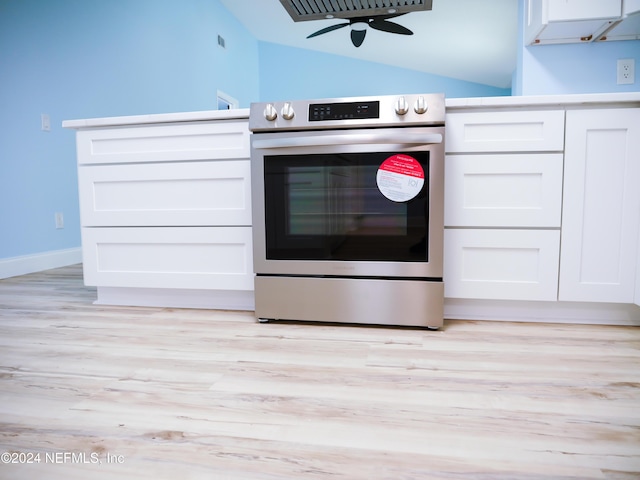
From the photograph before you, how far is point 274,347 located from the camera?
1.41m

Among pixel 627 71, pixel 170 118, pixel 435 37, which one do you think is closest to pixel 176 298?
pixel 170 118

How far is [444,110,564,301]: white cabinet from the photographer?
1.57m

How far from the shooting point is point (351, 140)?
1.55 meters

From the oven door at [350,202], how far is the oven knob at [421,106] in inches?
2.5

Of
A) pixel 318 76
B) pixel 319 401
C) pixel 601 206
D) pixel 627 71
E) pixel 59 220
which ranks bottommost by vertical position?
pixel 319 401

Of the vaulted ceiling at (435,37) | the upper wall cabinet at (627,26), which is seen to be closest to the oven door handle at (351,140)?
the upper wall cabinet at (627,26)

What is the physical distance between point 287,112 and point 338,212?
423mm

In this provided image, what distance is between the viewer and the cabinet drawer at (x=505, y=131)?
1558 millimetres

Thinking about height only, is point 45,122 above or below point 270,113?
above

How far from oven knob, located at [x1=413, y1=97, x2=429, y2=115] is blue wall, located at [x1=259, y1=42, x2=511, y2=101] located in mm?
5371

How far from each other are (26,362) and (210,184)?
0.90 meters

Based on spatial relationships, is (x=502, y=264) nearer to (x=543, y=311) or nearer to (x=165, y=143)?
(x=543, y=311)

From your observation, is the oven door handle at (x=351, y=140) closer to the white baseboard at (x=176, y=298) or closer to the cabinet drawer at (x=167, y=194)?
the cabinet drawer at (x=167, y=194)

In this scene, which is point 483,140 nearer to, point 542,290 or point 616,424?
point 542,290
